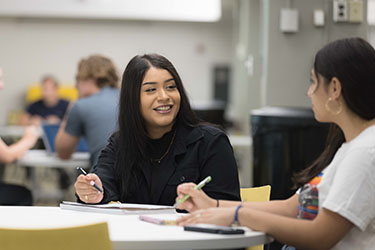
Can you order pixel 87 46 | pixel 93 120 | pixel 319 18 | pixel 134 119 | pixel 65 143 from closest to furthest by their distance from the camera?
pixel 134 119 < pixel 319 18 < pixel 93 120 < pixel 65 143 < pixel 87 46

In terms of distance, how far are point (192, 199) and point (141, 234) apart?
0.32 metres

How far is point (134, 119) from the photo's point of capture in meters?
2.86

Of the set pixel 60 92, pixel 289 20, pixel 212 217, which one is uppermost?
pixel 289 20

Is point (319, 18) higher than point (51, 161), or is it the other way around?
point (319, 18)

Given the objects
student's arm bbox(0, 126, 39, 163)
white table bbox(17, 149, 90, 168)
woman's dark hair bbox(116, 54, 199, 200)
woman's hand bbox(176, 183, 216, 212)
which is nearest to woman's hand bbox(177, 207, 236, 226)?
woman's hand bbox(176, 183, 216, 212)

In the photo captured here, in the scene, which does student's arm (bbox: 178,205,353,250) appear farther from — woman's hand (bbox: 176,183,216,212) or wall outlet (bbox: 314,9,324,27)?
wall outlet (bbox: 314,9,324,27)

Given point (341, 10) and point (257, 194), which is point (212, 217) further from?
point (341, 10)

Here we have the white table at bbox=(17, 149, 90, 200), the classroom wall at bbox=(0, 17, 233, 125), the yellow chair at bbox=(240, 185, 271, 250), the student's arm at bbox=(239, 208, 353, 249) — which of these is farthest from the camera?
the classroom wall at bbox=(0, 17, 233, 125)

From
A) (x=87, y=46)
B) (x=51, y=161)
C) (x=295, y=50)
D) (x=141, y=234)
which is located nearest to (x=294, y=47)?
(x=295, y=50)

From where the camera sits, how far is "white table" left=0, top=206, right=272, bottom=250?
6.03 ft

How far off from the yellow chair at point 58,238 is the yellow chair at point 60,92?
9.85m

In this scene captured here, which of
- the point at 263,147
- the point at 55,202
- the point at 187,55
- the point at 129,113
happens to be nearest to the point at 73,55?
the point at 187,55

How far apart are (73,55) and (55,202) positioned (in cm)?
640

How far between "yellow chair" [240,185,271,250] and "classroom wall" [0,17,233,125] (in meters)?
9.87
